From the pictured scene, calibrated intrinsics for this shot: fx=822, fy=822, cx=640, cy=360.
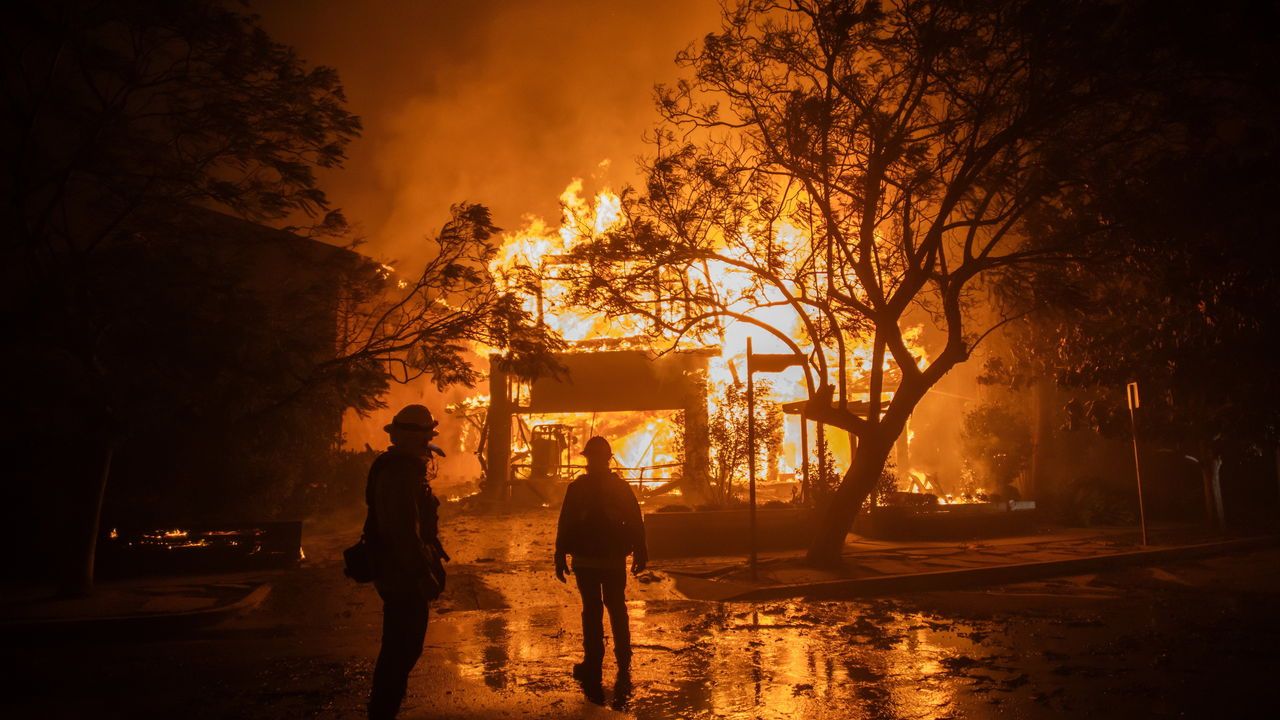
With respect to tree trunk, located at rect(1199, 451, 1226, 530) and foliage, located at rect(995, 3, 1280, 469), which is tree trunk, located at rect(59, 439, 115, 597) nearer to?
foliage, located at rect(995, 3, 1280, 469)

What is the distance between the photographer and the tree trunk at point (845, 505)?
12180 mm

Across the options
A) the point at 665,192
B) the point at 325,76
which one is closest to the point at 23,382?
the point at 325,76

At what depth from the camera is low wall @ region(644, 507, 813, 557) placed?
46.4 feet

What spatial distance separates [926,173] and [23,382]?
12.6m

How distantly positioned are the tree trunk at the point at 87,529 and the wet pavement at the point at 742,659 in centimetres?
197

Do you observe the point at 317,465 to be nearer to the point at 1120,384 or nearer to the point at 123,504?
the point at 123,504

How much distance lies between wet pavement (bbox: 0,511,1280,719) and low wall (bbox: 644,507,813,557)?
9.98ft

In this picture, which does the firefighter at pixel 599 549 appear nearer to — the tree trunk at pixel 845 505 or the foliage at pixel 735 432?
the tree trunk at pixel 845 505

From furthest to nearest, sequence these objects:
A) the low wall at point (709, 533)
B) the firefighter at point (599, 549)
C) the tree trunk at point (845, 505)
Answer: the low wall at point (709, 533) → the tree trunk at point (845, 505) → the firefighter at point (599, 549)

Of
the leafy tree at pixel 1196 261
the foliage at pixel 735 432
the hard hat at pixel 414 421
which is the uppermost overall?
the leafy tree at pixel 1196 261

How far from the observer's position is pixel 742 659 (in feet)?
22.8

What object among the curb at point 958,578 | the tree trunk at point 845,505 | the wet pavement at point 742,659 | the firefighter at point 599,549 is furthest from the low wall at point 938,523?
the firefighter at point 599,549

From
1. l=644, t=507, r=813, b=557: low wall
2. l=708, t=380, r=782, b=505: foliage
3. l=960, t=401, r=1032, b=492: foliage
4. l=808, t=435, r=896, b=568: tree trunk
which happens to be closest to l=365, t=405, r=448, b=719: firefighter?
l=808, t=435, r=896, b=568: tree trunk

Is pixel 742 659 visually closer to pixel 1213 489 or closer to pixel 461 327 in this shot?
pixel 461 327
